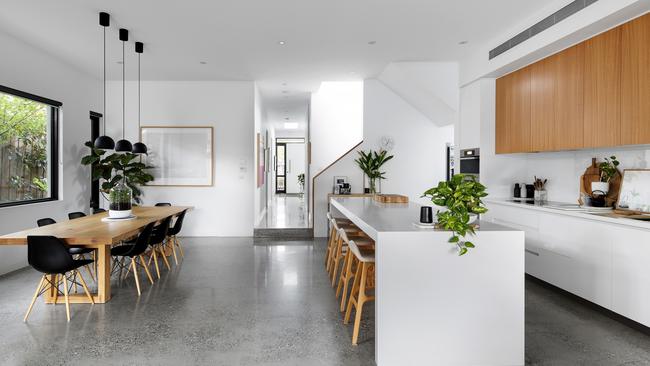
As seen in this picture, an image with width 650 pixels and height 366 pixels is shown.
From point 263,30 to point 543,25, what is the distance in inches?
120

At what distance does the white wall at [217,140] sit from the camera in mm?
7176

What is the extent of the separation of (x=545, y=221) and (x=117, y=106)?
7142mm

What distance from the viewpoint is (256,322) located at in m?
3.20

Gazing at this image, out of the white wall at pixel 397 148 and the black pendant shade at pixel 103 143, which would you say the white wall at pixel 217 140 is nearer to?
the white wall at pixel 397 148

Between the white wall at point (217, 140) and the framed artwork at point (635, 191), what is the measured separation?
551cm

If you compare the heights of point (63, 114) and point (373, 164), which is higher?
point (63, 114)

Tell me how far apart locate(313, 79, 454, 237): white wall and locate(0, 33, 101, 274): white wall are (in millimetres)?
3976

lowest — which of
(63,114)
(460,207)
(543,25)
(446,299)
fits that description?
(446,299)

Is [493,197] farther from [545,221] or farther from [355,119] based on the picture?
[355,119]

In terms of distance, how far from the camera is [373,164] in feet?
23.1

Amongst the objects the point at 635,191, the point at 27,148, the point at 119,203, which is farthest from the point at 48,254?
the point at 635,191

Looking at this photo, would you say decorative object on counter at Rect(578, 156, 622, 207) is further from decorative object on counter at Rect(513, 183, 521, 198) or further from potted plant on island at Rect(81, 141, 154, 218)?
potted plant on island at Rect(81, 141, 154, 218)

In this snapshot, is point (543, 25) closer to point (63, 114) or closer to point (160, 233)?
point (160, 233)

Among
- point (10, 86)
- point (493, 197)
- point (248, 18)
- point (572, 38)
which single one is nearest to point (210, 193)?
point (10, 86)
